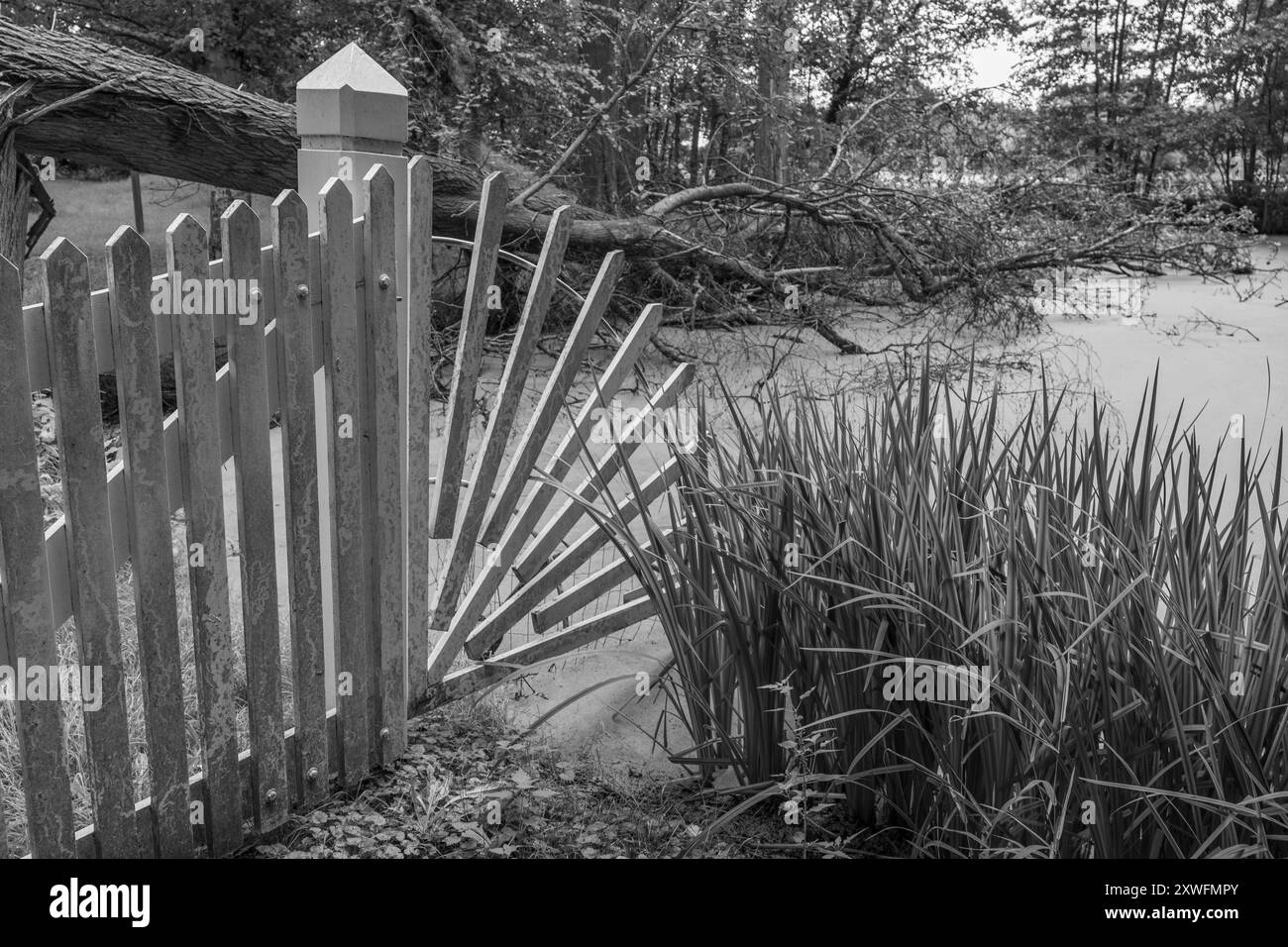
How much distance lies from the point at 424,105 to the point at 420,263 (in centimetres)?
521

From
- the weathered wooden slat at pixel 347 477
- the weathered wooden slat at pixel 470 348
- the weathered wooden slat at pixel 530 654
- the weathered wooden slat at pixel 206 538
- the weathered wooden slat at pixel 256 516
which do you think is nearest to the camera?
the weathered wooden slat at pixel 206 538

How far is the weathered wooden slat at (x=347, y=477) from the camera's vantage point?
9.09ft

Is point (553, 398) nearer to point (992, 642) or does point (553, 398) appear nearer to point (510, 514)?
point (510, 514)

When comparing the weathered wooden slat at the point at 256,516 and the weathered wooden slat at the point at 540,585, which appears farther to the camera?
the weathered wooden slat at the point at 540,585

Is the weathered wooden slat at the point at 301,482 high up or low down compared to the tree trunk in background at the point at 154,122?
down

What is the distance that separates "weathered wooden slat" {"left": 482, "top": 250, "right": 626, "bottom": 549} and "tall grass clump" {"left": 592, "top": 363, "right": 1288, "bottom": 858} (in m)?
0.60

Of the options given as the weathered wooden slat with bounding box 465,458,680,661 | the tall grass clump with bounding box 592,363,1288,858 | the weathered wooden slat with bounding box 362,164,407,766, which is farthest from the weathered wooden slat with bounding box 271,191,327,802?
the tall grass clump with bounding box 592,363,1288,858

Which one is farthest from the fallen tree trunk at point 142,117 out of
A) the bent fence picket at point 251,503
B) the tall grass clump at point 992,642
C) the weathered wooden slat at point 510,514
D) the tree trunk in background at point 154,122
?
the tall grass clump at point 992,642

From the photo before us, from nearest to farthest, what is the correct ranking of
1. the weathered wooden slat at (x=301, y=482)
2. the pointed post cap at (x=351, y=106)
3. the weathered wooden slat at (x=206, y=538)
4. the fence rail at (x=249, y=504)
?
the fence rail at (x=249, y=504), the weathered wooden slat at (x=206, y=538), the weathered wooden slat at (x=301, y=482), the pointed post cap at (x=351, y=106)

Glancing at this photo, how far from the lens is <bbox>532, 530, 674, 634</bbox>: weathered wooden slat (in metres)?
3.72

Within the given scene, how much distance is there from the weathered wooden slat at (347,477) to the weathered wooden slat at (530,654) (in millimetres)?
423

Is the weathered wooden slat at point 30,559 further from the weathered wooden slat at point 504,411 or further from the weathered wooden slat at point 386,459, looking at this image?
the weathered wooden slat at point 504,411

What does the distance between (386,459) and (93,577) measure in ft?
2.79

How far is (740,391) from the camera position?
734 cm
